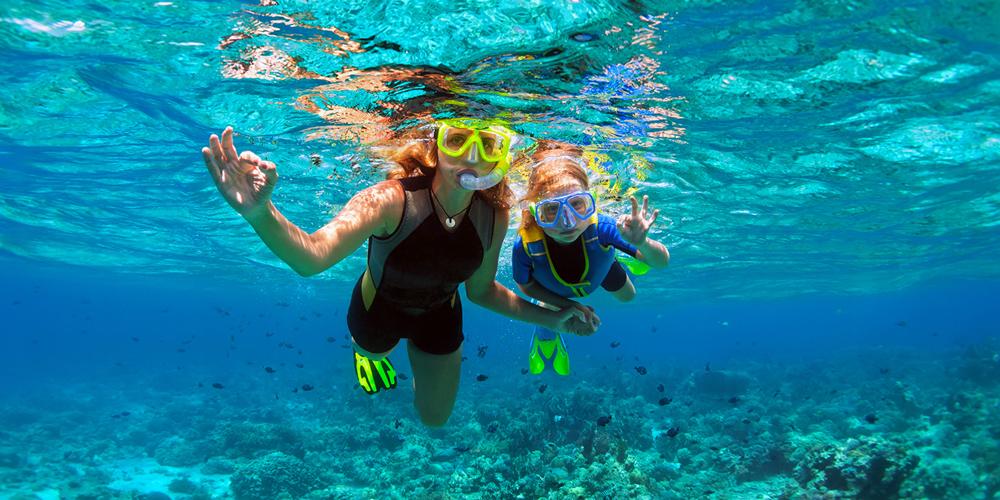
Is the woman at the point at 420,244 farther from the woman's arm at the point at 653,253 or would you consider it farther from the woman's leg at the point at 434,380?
the woman's arm at the point at 653,253

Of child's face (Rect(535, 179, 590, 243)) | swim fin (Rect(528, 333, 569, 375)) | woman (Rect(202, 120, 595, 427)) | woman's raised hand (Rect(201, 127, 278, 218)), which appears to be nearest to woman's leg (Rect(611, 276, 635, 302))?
swim fin (Rect(528, 333, 569, 375))

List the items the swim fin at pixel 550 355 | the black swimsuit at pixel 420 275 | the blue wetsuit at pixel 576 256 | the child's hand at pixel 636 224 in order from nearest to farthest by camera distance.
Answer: the black swimsuit at pixel 420 275 < the child's hand at pixel 636 224 < the blue wetsuit at pixel 576 256 < the swim fin at pixel 550 355

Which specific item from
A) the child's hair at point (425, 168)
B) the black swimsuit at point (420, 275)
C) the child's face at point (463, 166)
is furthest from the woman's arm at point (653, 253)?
the child's face at point (463, 166)

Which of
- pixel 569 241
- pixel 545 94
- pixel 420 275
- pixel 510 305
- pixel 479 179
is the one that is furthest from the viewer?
pixel 545 94

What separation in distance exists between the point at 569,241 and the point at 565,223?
0.43m

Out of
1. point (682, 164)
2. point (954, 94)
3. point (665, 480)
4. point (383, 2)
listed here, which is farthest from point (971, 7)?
point (665, 480)

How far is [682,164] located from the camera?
48.2ft

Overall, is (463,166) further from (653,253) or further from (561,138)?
(561,138)

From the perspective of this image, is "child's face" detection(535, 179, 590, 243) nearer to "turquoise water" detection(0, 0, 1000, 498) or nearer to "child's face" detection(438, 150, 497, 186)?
"child's face" detection(438, 150, 497, 186)

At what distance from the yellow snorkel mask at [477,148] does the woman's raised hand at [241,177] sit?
69.8 inches

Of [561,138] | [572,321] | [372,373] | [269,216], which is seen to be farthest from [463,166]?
[561,138]

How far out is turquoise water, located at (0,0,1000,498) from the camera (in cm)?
804

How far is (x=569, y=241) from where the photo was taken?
19.1ft

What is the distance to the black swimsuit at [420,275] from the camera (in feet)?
14.5
